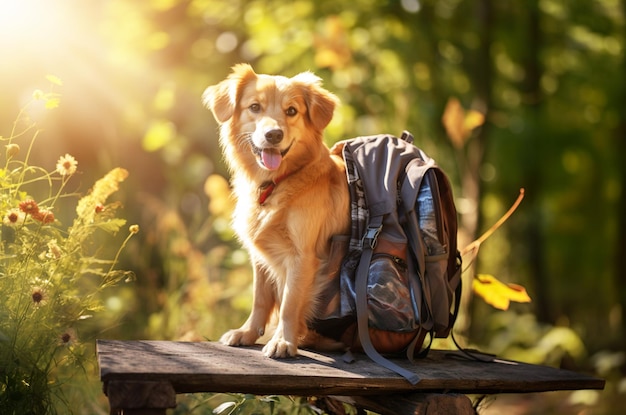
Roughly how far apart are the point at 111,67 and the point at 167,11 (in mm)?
844

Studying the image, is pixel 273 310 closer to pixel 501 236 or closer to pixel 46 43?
pixel 46 43

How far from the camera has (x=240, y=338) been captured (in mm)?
3521

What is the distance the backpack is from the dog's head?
11.3 inches

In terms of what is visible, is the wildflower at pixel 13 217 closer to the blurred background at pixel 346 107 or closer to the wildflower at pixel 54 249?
the wildflower at pixel 54 249

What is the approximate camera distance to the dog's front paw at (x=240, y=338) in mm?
3502

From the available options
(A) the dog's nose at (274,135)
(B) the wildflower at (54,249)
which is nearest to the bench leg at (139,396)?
(B) the wildflower at (54,249)

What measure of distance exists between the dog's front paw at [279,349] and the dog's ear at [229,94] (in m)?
1.12

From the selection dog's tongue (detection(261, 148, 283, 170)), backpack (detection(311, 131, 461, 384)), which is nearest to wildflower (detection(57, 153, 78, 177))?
dog's tongue (detection(261, 148, 283, 170))

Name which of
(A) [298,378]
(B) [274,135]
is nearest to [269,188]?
(B) [274,135]

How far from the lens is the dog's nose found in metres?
3.41

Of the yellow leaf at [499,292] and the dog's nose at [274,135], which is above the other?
the dog's nose at [274,135]

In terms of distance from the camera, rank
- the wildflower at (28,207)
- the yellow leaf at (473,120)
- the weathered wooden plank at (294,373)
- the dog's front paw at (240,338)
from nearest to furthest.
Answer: the weathered wooden plank at (294,373)
the wildflower at (28,207)
the dog's front paw at (240,338)
the yellow leaf at (473,120)

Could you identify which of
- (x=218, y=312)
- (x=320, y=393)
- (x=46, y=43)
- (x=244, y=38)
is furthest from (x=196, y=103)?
(x=320, y=393)

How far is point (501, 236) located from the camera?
1280 centimetres
